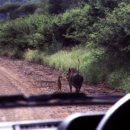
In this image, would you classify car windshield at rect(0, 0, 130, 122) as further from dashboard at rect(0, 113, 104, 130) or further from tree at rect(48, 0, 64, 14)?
tree at rect(48, 0, 64, 14)

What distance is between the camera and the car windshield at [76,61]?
44.1 ft

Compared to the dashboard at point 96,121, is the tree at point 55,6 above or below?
below

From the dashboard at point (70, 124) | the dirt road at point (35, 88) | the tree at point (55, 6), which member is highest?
the dashboard at point (70, 124)

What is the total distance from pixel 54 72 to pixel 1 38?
16591 mm

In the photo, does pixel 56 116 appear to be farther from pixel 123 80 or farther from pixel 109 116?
pixel 109 116

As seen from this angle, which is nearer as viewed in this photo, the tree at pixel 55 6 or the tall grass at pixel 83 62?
the tall grass at pixel 83 62

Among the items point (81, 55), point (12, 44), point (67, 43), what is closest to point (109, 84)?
point (81, 55)

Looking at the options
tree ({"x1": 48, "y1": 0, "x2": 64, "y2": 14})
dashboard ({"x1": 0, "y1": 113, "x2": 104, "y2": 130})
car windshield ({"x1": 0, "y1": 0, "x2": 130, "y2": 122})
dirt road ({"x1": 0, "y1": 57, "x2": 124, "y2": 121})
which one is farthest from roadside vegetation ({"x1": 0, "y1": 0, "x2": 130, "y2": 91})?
dashboard ({"x1": 0, "y1": 113, "x2": 104, "y2": 130})

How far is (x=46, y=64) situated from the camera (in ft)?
82.0

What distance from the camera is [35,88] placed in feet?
51.7

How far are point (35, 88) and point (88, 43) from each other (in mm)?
3777

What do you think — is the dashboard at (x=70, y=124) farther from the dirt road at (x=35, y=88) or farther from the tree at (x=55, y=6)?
the tree at (x=55, y=6)

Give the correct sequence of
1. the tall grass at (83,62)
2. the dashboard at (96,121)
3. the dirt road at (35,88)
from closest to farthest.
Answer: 1. the dashboard at (96,121)
2. the dirt road at (35,88)
3. the tall grass at (83,62)

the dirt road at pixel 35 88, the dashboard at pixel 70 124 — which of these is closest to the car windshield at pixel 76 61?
the dirt road at pixel 35 88
